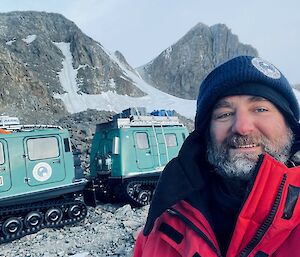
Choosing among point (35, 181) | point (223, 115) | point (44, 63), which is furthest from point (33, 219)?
point (44, 63)

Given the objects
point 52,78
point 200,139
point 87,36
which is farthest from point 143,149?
point 87,36

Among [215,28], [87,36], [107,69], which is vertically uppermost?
[215,28]

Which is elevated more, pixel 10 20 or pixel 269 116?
pixel 10 20

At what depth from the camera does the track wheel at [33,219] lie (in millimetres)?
8101

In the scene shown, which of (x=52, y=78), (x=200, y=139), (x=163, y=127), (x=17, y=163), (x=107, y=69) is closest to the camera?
(x=200, y=139)

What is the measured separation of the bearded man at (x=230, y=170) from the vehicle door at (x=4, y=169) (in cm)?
667

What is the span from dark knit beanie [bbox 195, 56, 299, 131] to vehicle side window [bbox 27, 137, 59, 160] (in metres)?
7.10

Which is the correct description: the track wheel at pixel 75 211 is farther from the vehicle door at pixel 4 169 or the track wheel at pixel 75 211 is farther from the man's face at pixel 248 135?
the man's face at pixel 248 135

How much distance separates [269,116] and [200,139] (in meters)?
0.47

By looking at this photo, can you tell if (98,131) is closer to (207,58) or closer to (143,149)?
(143,149)

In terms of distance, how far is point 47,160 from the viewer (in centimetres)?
852

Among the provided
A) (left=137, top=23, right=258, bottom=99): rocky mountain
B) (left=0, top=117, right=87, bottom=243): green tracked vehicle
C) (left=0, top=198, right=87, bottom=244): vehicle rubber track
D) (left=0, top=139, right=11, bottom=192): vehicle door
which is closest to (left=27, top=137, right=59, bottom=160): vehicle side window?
(left=0, top=117, right=87, bottom=243): green tracked vehicle

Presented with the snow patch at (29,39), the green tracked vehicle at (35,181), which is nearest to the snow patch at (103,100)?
the snow patch at (29,39)

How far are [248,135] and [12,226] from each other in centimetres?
744
